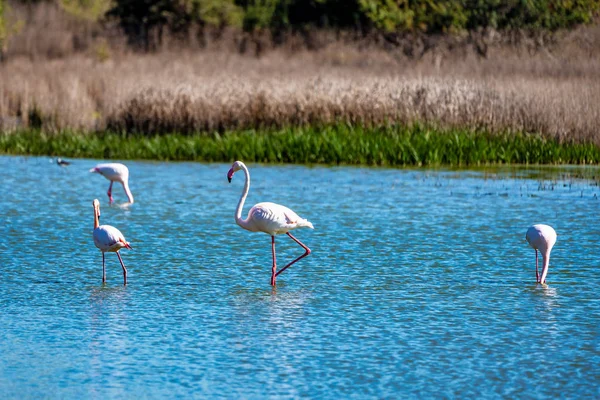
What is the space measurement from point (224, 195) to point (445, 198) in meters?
2.89

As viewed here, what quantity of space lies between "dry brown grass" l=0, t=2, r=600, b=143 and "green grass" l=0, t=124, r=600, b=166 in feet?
1.78

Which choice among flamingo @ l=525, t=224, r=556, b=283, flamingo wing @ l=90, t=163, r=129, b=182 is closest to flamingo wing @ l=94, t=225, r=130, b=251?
flamingo @ l=525, t=224, r=556, b=283

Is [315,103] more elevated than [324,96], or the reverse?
[324,96]

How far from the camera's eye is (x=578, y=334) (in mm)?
7551

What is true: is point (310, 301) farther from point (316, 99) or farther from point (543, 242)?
point (316, 99)

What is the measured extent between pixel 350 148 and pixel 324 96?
2650mm

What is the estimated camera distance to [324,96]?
22312 mm

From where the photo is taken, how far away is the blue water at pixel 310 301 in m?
6.47

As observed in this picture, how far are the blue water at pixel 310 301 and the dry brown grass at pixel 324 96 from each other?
6.03 meters

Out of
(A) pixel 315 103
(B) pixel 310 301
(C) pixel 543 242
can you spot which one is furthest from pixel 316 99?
(B) pixel 310 301

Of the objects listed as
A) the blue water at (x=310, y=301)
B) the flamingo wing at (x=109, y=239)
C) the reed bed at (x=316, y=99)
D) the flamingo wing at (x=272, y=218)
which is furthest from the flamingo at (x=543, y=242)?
the reed bed at (x=316, y=99)

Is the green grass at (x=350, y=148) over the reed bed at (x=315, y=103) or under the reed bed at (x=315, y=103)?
under

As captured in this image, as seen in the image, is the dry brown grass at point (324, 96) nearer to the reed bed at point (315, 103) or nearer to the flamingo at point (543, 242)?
the reed bed at point (315, 103)

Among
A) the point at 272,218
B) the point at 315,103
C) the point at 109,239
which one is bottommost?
the point at 109,239
